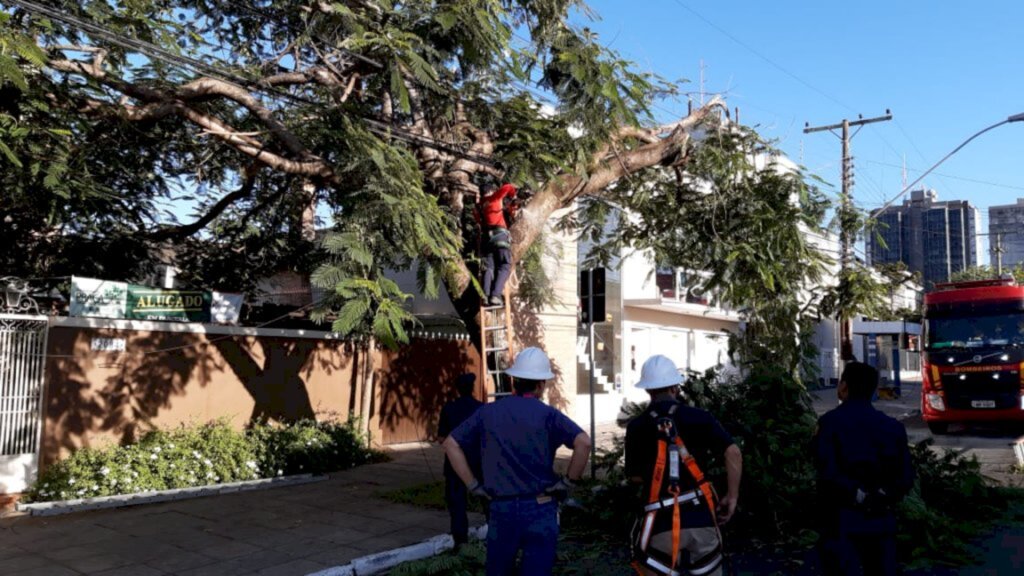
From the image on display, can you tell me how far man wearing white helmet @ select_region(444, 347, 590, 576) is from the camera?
4234 mm

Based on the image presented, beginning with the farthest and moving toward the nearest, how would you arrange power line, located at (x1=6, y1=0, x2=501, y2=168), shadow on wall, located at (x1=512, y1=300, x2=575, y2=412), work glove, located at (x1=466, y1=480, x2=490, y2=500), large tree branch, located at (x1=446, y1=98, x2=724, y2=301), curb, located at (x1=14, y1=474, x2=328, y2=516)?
shadow on wall, located at (x1=512, y1=300, x2=575, y2=412)
large tree branch, located at (x1=446, y1=98, x2=724, y2=301)
curb, located at (x1=14, y1=474, x2=328, y2=516)
power line, located at (x1=6, y1=0, x2=501, y2=168)
work glove, located at (x1=466, y1=480, x2=490, y2=500)

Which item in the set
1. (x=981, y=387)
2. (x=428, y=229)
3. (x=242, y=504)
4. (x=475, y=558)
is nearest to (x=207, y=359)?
(x=242, y=504)

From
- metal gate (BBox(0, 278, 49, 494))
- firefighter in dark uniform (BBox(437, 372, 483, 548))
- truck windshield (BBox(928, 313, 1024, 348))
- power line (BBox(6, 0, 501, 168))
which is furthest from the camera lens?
truck windshield (BBox(928, 313, 1024, 348))

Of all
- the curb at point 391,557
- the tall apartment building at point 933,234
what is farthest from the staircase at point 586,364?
the tall apartment building at point 933,234

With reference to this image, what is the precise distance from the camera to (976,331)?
1667 centimetres

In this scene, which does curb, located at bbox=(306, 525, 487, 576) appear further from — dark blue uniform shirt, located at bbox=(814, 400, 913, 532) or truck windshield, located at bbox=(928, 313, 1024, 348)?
truck windshield, located at bbox=(928, 313, 1024, 348)

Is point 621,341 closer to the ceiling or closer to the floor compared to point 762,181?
closer to the floor

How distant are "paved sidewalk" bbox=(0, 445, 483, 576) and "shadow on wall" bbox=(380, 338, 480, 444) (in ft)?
13.6

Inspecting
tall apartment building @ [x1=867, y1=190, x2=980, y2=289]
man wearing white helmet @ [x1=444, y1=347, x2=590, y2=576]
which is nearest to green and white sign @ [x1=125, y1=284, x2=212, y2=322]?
man wearing white helmet @ [x1=444, y1=347, x2=590, y2=576]

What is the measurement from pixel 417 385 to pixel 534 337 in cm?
327

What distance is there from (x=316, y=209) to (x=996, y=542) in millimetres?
12641

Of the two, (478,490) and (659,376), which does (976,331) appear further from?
(478,490)

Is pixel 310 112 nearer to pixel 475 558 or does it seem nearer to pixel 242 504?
pixel 242 504

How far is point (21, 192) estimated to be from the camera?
9789 millimetres
